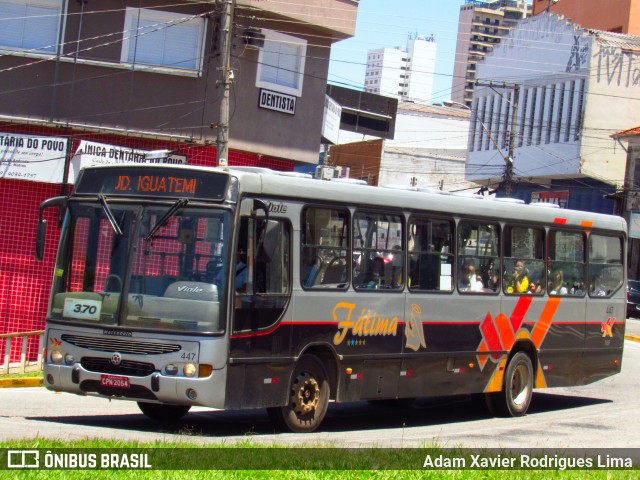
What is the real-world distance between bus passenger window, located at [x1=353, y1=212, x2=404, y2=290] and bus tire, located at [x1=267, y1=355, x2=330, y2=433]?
3.99 feet

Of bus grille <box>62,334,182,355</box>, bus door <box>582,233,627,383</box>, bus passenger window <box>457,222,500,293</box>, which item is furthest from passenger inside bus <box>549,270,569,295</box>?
bus grille <box>62,334,182,355</box>

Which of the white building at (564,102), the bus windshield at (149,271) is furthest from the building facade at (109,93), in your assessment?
the white building at (564,102)

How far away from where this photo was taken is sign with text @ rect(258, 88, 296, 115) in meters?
25.8

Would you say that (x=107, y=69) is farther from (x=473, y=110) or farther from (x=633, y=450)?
(x=473, y=110)

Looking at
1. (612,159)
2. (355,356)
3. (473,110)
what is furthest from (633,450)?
(473,110)

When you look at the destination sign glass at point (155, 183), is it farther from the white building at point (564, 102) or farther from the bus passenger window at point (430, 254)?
the white building at point (564, 102)

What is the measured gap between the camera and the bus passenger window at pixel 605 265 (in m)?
17.3

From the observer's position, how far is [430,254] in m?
14.2

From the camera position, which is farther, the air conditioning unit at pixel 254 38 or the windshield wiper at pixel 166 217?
the air conditioning unit at pixel 254 38

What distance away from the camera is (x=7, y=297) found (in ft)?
75.3

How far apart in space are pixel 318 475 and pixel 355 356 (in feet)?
15.7

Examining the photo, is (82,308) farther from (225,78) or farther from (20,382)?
(225,78)

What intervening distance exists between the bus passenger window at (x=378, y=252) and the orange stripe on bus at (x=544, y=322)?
135 inches

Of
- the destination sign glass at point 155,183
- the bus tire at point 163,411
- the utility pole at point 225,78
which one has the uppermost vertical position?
the utility pole at point 225,78
